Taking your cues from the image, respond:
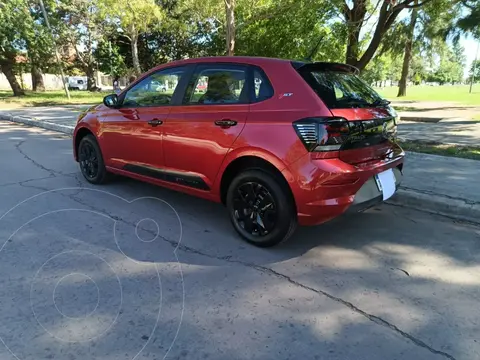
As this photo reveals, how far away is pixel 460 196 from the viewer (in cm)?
489

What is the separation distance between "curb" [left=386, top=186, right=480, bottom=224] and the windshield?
1.57 meters

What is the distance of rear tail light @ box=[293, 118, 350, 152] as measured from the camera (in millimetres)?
3266

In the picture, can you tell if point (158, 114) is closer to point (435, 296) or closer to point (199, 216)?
point (199, 216)

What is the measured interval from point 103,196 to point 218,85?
7.80ft

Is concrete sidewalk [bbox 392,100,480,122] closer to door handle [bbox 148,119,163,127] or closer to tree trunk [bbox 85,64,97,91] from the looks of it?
door handle [bbox 148,119,163,127]

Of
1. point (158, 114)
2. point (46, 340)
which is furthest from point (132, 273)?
point (158, 114)

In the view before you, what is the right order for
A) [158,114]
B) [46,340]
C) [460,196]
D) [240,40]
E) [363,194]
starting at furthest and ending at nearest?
1. [240,40]
2. [460,196]
3. [158,114]
4. [363,194]
5. [46,340]

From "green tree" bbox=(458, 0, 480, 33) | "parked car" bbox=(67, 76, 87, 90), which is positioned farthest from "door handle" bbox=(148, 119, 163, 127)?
"parked car" bbox=(67, 76, 87, 90)

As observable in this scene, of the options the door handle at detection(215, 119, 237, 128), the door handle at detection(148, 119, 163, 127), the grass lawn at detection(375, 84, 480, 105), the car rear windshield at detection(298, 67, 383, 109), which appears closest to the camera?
the car rear windshield at detection(298, 67, 383, 109)

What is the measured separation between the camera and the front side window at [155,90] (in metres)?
4.48

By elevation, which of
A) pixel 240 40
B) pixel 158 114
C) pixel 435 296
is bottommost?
pixel 435 296

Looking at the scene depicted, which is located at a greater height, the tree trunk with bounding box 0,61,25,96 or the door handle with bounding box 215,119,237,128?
the tree trunk with bounding box 0,61,25,96

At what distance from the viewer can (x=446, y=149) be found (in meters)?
7.80

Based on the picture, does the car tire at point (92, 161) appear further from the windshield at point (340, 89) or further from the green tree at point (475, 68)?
the green tree at point (475, 68)
